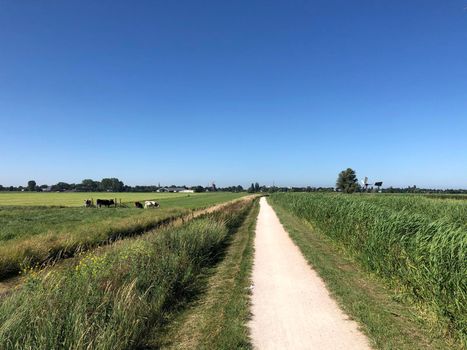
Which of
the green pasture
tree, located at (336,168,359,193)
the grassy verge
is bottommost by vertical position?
the grassy verge

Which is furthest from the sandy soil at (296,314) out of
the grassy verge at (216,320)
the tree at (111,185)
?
the tree at (111,185)

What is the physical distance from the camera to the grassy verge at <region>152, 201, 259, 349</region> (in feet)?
18.3

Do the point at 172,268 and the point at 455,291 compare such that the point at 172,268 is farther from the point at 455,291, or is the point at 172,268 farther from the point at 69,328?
the point at 455,291

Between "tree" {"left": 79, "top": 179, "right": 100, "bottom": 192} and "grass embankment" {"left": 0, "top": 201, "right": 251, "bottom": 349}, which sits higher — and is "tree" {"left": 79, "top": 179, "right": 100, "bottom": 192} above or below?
above

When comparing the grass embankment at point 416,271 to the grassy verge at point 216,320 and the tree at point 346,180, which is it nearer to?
the grassy verge at point 216,320

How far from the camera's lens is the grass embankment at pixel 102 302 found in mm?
4406

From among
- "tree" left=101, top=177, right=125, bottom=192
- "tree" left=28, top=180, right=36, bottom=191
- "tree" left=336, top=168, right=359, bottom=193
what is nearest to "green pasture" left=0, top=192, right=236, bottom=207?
"tree" left=336, top=168, right=359, bottom=193

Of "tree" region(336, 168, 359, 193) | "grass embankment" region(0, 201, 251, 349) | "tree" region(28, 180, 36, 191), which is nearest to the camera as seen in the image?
"grass embankment" region(0, 201, 251, 349)

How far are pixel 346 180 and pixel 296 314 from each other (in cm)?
10683

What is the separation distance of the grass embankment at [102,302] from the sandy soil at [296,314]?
1.84m

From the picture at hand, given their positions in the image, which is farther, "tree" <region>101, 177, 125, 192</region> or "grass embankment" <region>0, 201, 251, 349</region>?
"tree" <region>101, 177, 125, 192</region>

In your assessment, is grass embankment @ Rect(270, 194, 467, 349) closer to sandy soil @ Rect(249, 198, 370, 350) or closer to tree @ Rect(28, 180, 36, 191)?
sandy soil @ Rect(249, 198, 370, 350)

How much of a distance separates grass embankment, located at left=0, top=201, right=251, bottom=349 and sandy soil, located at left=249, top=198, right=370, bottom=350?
6.02ft

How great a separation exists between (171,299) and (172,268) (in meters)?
1.02
